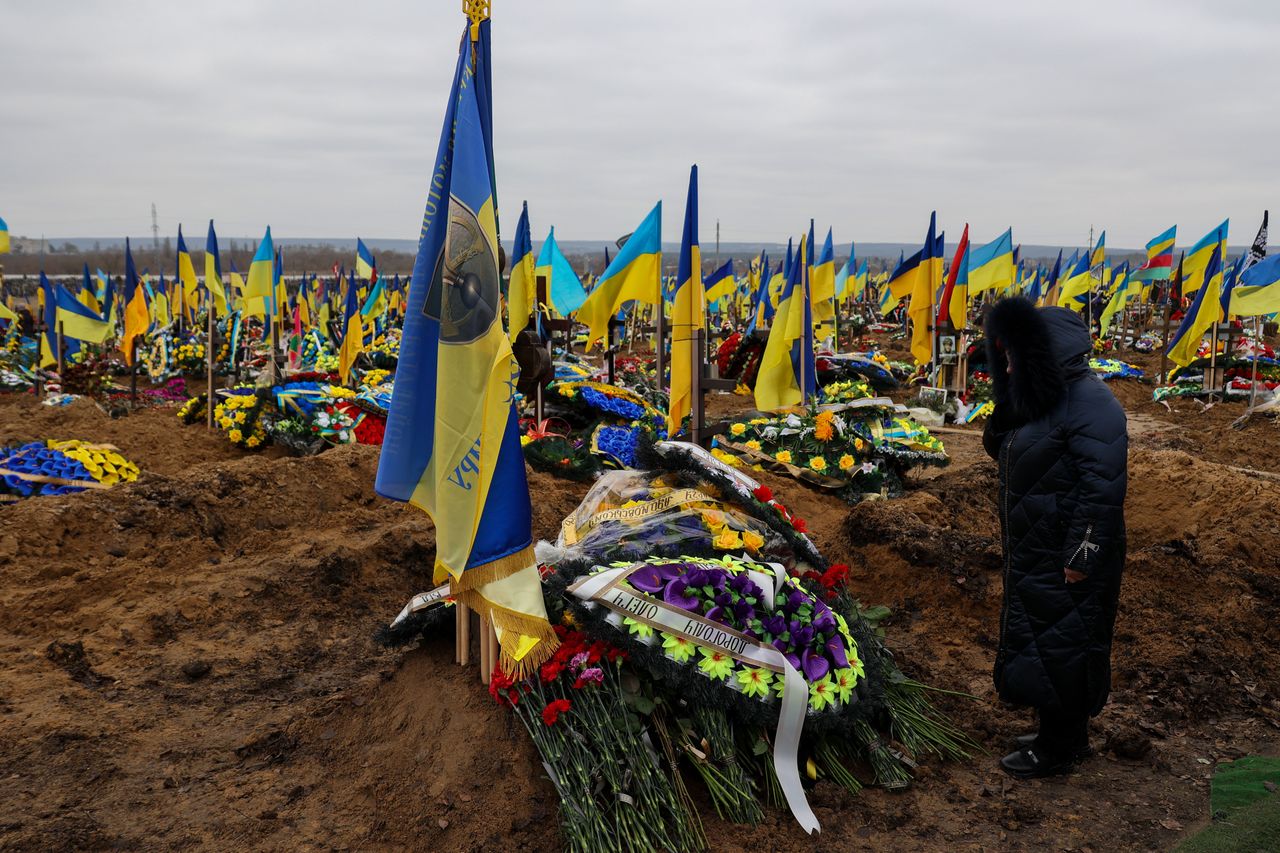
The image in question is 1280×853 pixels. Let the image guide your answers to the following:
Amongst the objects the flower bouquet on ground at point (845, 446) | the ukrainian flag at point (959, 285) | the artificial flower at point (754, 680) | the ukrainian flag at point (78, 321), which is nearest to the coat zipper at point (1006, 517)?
the artificial flower at point (754, 680)

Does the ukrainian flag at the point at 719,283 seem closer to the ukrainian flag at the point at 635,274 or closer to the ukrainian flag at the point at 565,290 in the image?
the ukrainian flag at the point at 565,290

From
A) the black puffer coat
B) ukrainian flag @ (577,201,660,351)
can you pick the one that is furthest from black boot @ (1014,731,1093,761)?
ukrainian flag @ (577,201,660,351)

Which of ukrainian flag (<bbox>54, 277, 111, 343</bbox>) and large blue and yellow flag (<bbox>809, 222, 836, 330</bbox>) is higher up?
large blue and yellow flag (<bbox>809, 222, 836, 330</bbox>)

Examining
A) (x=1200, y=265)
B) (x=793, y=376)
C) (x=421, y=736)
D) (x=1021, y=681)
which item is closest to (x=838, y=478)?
(x=793, y=376)

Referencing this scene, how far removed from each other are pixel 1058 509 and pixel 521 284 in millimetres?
6345

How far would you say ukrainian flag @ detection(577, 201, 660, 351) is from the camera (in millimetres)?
6773

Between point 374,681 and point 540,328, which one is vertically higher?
point 540,328

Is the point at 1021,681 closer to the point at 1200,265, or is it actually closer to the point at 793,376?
the point at 793,376

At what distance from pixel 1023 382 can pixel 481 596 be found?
7.65 ft

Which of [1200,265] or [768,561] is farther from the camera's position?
[1200,265]

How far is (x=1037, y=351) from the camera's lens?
11.4 ft

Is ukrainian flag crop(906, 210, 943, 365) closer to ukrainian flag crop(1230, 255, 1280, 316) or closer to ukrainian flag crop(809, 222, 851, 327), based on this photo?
ukrainian flag crop(809, 222, 851, 327)

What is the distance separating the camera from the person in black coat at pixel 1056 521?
3.36 metres

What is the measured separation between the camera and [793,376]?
25.8ft
